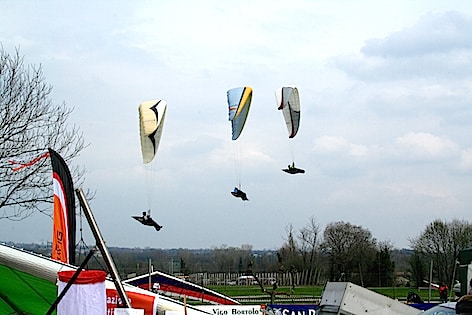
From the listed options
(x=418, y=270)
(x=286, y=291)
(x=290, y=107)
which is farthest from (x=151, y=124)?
(x=418, y=270)

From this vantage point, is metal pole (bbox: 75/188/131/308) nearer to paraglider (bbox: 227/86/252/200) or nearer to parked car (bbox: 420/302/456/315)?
parked car (bbox: 420/302/456/315)

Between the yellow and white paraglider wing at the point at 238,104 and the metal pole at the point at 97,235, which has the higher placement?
the yellow and white paraglider wing at the point at 238,104

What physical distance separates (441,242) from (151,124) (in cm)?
4794

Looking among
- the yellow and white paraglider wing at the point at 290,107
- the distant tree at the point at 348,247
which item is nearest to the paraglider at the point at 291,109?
the yellow and white paraglider wing at the point at 290,107

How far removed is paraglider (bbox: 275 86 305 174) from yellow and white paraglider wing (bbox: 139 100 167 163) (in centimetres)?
622

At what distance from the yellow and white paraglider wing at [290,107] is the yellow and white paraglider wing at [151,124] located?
620 centimetres

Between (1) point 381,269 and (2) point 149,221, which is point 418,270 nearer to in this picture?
(1) point 381,269

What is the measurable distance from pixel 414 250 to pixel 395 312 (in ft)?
176

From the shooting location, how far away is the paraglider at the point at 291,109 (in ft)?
73.7

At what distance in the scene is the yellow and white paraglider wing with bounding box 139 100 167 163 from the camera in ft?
56.0

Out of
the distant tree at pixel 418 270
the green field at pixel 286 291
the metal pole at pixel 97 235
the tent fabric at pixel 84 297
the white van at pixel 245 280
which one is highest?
the metal pole at pixel 97 235

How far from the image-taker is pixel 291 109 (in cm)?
2264

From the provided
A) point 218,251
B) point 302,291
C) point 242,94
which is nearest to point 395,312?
point 242,94

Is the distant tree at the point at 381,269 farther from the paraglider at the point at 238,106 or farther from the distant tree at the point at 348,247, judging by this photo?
the paraglider at the point at 238,106
